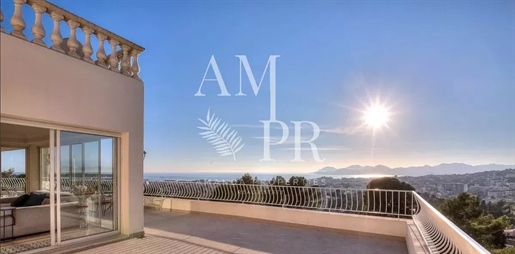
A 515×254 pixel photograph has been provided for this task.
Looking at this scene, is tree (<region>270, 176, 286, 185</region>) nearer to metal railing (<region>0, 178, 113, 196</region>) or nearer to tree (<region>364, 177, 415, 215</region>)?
tree (<region>364, 177, 415, 215</region>)

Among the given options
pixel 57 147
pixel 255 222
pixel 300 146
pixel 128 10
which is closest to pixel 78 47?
pixel 57 147

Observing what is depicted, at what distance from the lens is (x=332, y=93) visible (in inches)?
360

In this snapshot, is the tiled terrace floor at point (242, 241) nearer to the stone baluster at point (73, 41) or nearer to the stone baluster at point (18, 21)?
the stone baluster at point (73, 41)

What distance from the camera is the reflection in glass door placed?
4426 mm

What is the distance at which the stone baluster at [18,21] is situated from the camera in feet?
11.7

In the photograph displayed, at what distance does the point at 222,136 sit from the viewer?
991cm

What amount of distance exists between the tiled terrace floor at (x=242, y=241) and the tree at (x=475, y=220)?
4.86 m

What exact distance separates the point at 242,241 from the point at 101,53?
13.0ft

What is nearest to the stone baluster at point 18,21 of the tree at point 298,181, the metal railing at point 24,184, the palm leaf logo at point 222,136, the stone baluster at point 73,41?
the stone baluster at point 73,41

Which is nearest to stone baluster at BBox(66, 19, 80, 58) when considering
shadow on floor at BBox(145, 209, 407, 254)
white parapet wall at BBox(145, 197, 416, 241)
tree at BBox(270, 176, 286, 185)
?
shadow on floor at BBox(145, 209, 407, 254)

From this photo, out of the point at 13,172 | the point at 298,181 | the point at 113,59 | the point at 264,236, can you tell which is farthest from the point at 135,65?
the point at 298,181

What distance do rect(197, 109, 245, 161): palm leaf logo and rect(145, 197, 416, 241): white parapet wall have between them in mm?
2017

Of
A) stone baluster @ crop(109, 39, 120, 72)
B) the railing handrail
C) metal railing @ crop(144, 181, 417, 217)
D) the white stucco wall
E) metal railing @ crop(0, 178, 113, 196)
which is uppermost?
the railing handrail

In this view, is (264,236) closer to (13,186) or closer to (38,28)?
(13,186)
